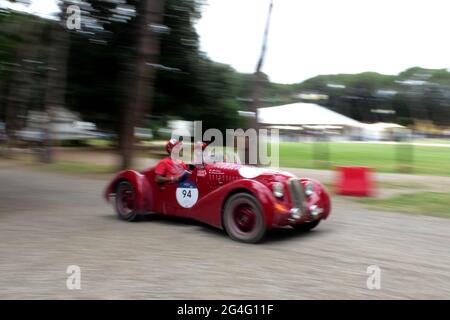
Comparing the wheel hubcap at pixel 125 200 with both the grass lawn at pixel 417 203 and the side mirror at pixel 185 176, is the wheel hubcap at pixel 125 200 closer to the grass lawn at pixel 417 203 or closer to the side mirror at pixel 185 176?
the side mirror at pixel 185 176

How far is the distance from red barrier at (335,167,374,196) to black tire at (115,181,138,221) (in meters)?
5.71

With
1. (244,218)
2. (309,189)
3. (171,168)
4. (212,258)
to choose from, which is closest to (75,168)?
(171,168)

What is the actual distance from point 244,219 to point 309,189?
1.14 meters

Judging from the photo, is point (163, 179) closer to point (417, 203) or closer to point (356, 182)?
point (356, 182)

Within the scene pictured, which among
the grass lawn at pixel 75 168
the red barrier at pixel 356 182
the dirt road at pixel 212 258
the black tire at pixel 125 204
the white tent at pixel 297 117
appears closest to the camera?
the dirt road at pixel 212 258

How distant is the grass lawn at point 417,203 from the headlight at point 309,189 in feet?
10.9

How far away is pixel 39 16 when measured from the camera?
22875 mm

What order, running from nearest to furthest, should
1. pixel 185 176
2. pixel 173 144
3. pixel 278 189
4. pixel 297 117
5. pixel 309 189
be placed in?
pixel 278 189
pixel 309 189
pixel 185 176
pixel 173 144
pixel 297 117

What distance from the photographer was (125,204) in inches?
355

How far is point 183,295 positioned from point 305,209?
2.90 meters

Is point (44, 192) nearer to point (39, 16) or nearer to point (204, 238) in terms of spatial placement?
point (204, 238)

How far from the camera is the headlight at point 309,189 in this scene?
24.8ft

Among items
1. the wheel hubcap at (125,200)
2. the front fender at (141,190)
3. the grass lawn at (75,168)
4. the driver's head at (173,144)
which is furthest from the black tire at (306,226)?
the grass lawn at (75,168)

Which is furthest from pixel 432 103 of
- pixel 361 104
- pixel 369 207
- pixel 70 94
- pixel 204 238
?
pixel 204 238
